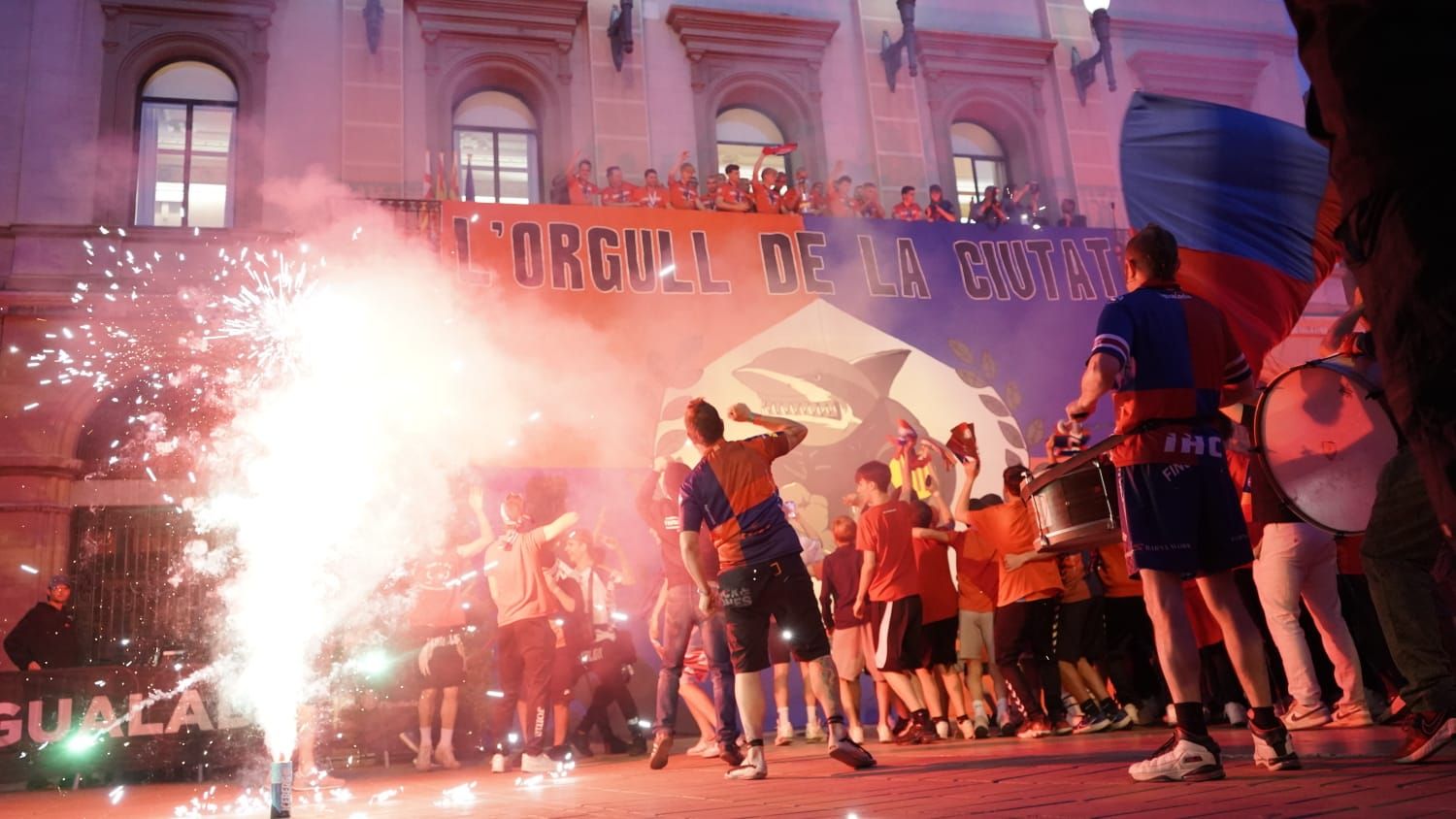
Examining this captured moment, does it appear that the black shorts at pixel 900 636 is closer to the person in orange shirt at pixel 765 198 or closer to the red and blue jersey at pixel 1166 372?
the red and blue jersey at pixel 1166 372

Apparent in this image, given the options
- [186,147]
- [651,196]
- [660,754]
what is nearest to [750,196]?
[651,196]

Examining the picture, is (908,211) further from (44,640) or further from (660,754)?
(44,640)

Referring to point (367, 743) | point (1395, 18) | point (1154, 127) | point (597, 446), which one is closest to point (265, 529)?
point (367, 743)

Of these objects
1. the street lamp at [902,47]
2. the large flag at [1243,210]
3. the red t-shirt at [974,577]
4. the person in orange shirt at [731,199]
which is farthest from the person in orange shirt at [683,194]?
the red t-shirt at [974,577]

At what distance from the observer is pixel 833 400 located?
11.5 meters

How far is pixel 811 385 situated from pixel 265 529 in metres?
6.20

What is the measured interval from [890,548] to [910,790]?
3570 mm

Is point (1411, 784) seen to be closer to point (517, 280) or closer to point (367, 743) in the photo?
point (367, 743)

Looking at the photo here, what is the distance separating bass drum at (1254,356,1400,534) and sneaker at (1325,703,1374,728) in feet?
6.22

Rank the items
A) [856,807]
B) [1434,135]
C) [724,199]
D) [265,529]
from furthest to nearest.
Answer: [724,199], [265,529], [856,807], [1434,135]

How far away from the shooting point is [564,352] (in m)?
10.8

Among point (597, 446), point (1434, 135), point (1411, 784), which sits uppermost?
point (597, 446)

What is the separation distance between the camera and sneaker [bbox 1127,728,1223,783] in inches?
146

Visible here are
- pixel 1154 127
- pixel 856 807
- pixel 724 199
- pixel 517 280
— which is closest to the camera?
pixel 856 807
